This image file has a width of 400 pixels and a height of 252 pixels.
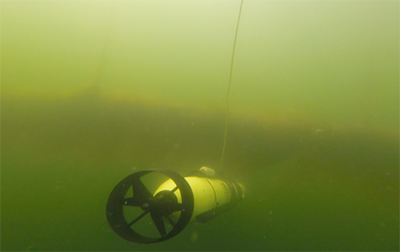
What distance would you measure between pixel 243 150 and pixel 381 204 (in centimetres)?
148

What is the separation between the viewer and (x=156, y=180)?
204 centimetres

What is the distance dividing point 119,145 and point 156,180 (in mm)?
694

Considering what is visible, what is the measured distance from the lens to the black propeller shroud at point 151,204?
122cm

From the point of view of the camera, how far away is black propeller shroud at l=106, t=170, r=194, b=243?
122 centimetres

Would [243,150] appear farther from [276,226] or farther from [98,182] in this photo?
[98,182]

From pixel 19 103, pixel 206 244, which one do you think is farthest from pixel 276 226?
pixel 19 103

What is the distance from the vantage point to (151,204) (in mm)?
1236

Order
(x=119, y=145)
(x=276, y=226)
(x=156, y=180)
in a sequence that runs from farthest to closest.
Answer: (x=119, y=145) < (x=276, y=226) < (x=156, y=180)

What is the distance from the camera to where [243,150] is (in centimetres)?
253

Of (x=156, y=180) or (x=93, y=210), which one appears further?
(x=93, y=210)

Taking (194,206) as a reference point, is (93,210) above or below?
below

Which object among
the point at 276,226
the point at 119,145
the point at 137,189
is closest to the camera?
the point at 137,189

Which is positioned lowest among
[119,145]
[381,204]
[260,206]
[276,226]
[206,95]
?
[276,226]

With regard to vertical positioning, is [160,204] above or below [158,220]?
above
